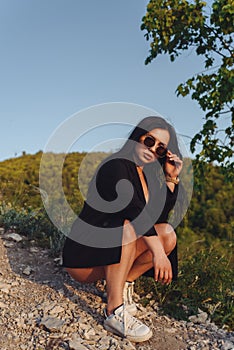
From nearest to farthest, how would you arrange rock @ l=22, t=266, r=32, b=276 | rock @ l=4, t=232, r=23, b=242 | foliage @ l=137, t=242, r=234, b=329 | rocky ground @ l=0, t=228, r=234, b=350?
rocky ground @ l=0, t=228, r=234, b=350 → foliage @ l=137, t=242, r=234, b=329 → rock @ l=22, t=266, r=32, b=276 → rock @ l=4, t=232, r=23, b=242

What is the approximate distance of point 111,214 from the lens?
2822 mm

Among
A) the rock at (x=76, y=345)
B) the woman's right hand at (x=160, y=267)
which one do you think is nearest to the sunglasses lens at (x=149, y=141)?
the woman's right hand at (x=160, y=267)

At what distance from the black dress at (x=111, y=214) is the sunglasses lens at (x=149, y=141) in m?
0.16

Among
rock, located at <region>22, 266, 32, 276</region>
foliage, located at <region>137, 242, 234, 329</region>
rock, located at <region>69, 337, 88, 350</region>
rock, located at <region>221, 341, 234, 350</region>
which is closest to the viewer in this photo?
rock, located at <region>69, 337, 88, 350</region>

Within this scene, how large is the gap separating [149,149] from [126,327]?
1072mm

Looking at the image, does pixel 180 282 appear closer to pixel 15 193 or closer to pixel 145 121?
pixel 145 121

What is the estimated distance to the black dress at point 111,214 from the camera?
275cm

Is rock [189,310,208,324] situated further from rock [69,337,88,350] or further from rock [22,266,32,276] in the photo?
rock [22,266,32,276]

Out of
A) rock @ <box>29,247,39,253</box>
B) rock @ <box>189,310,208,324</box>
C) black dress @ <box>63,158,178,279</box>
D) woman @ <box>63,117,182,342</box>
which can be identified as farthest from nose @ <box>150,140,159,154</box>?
rock @ <box>29,247,39,253</box>

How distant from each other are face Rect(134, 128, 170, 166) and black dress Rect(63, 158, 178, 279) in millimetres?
Answer: 76

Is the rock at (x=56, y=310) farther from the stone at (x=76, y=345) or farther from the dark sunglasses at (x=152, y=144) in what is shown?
the dark sunglasses at (x=152, y=144)

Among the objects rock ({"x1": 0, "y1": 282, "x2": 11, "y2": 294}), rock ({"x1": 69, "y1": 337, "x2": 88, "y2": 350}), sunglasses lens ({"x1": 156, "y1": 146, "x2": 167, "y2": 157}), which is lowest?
rock ({"x1": 69, "y1": 337, "x2": 88, "y2": 350})

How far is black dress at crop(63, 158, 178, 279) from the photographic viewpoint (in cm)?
275

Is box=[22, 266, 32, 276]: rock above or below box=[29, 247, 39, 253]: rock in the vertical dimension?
below
